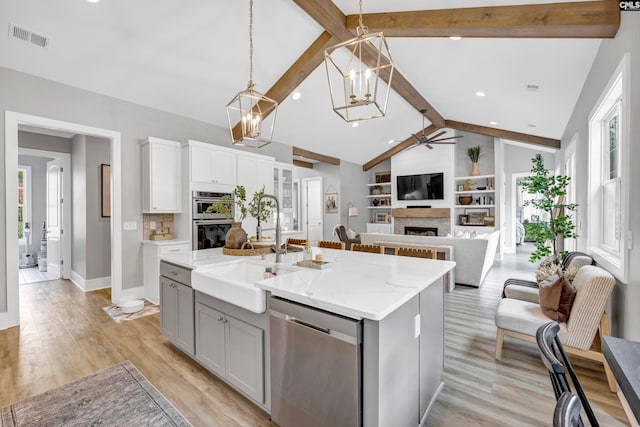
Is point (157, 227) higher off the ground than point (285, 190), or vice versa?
point (285, 190)

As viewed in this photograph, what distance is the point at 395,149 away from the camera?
9.26 meters

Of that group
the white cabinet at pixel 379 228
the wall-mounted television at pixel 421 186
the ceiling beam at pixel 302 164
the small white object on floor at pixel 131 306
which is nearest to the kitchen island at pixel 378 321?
the small white object on floor at pixel 131 306

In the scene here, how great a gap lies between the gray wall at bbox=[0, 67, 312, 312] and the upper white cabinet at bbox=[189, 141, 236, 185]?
24.6 inches

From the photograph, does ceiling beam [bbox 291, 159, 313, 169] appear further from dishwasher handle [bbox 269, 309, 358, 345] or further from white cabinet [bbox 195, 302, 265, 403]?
dishwasher handle [bbox 269, 309, 358, 345]

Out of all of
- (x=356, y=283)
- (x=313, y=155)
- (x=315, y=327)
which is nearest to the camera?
(x=315, y=327)

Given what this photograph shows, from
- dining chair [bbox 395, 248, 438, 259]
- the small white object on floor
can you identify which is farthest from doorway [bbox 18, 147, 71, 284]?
dining chair [bbox 395, 248, 438, 259]

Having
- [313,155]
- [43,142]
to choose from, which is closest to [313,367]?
[43,142]

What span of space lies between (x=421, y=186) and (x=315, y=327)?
27.0 ft

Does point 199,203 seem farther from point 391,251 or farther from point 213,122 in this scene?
point 391,251

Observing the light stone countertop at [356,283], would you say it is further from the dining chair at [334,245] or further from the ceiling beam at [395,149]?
the ceiling beam at [395,149]

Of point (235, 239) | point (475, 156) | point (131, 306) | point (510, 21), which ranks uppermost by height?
point (510, 21)

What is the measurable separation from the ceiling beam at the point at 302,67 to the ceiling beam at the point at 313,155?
2629 millimetres

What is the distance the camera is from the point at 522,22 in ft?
8.56

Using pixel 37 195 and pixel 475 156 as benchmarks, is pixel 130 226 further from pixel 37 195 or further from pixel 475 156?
pixel 475 156
